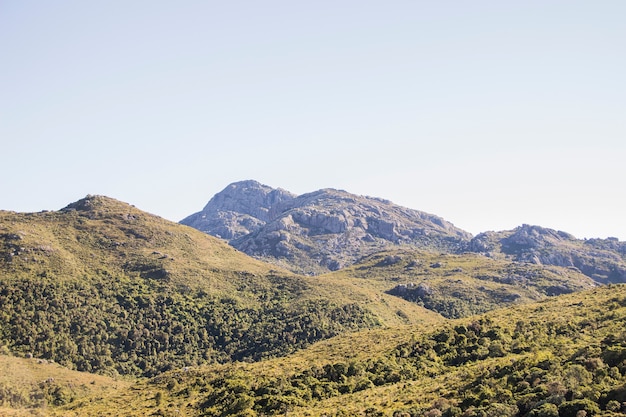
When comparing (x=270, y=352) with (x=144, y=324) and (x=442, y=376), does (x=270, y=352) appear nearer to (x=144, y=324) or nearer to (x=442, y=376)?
(x=144, y=324)

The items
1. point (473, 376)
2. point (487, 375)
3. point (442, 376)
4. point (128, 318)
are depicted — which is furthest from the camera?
point (128, 318)

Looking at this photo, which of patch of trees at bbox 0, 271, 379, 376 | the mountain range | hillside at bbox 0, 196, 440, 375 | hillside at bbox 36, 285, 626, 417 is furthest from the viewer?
hillside at bbox 0, 196, 440, 375

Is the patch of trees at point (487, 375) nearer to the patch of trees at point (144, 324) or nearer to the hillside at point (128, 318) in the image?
the patch of trees at point (144, 324)

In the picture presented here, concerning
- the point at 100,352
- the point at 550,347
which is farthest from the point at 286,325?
the point at 550,347

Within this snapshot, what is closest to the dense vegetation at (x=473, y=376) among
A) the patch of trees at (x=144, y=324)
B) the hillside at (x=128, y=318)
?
the patch of trees at (x=144, y=324)

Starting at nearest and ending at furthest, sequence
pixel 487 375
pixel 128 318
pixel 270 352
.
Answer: pixel 487 375
pixel 270 352
pixel 128 318

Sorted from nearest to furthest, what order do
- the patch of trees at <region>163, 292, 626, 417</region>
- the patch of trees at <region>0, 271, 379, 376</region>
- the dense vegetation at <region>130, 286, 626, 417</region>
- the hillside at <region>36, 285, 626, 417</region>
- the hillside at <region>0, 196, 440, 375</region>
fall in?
the patch of trees at <region>163, 292, 626, 417</region>, the dense vegetation at <region>130, 286, 626, 417</region>, the hillside at <region>36, 285, 626, 417</region>, the patch of trees at <region>0, 271, 379, 376</region>, the hillside at <region>0, 196, 440, 375</region>

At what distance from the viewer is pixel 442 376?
69.9 m

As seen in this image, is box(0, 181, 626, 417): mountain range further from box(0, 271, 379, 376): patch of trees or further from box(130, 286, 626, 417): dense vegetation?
box(0, 271, 379, 376): patch of trees

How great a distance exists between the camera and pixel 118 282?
7495 inches

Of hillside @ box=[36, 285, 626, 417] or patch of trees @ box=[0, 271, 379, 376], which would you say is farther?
patch of trees @ box=[0, 271, 379, 376]

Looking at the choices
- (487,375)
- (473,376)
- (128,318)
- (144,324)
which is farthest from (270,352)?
(487,375)

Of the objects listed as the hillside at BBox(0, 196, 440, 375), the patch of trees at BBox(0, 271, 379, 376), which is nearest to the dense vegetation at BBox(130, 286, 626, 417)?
the patch of trees at BBox(0, 271, 379, 376)

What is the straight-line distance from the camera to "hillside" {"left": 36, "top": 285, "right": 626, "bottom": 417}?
158 ft
